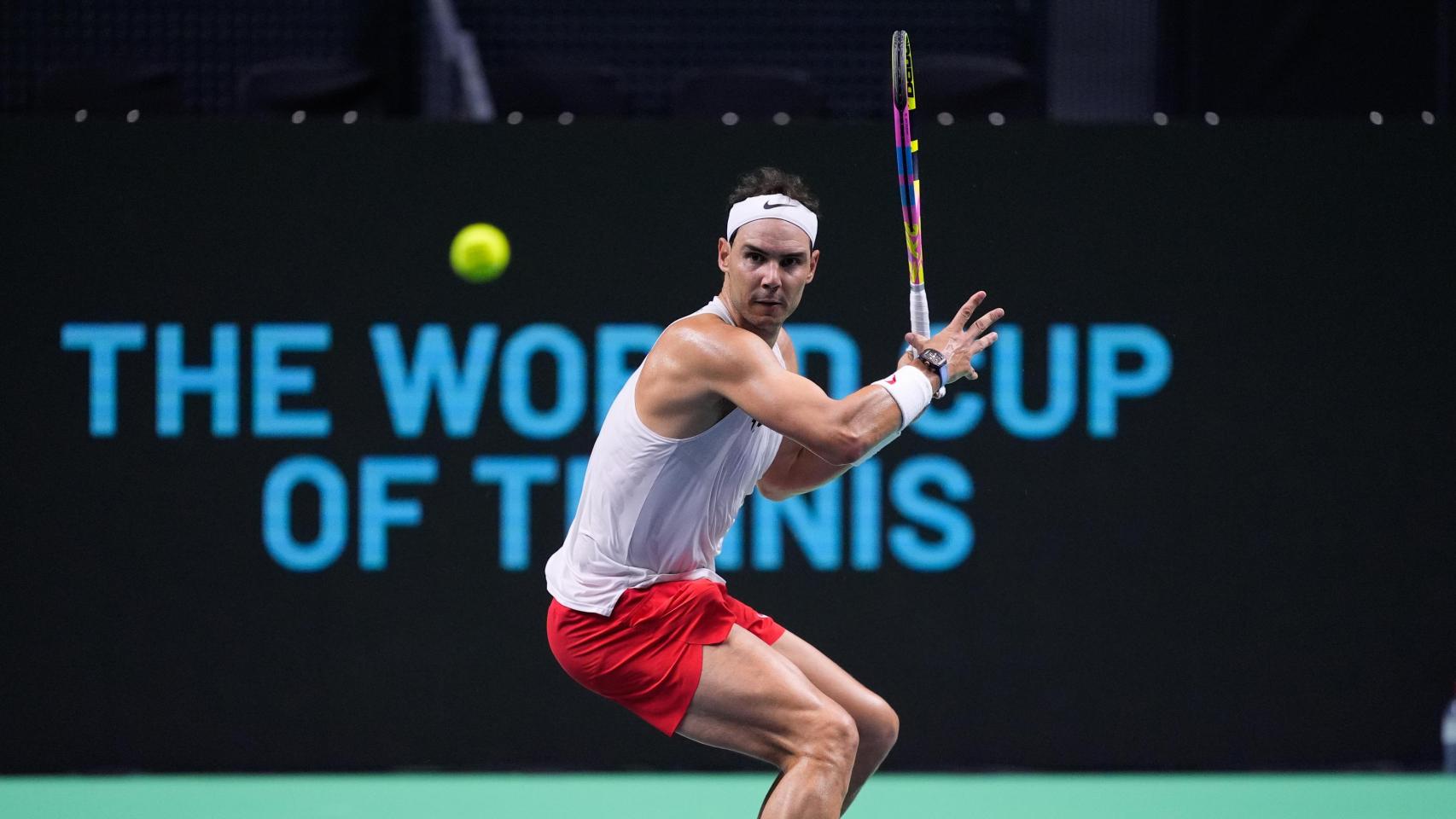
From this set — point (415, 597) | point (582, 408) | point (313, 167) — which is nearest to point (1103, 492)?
point (582, 408)

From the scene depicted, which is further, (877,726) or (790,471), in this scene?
(790,471)

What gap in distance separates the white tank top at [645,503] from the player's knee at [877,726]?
438 mm

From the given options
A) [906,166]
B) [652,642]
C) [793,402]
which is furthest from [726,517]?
[906,166]

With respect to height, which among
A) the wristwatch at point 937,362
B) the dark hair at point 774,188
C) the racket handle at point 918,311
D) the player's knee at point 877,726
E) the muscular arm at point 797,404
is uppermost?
the dark hair at point 774,188

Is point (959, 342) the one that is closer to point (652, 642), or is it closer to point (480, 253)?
point (652, 642)

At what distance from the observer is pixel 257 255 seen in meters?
5.61

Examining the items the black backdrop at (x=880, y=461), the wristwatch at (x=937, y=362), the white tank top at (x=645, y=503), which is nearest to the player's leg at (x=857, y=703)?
the white tank top at (x=645, y=503)

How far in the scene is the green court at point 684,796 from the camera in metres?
5.16

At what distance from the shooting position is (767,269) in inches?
139

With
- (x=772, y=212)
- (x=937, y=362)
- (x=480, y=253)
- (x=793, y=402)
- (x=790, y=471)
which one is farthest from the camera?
(x=480, y=253)

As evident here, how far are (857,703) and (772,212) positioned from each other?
1077 millimetres

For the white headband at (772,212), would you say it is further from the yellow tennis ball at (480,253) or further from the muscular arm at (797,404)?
the yellow tennis ball at (480,253)

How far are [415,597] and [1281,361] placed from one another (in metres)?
3.03

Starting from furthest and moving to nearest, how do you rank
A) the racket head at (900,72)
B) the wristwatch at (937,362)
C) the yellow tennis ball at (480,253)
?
1. the yellow tennis ball at (480,253)
2. the racket head at (900,72)
3. the wristwatch at (937,362)
